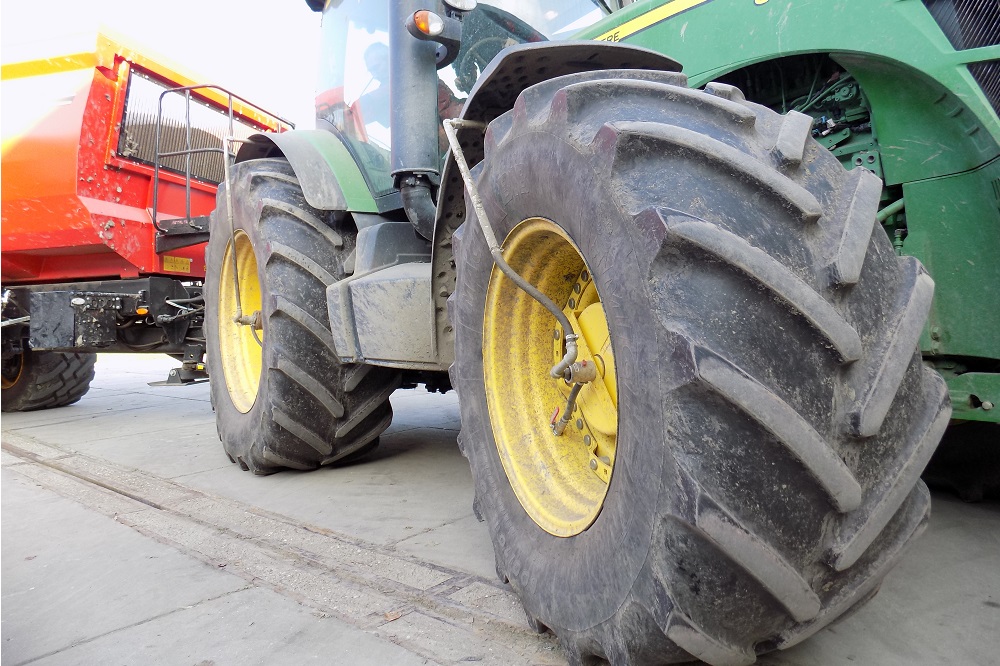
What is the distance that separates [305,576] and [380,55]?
2.08m

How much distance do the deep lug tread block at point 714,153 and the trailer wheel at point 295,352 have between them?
6.36 feet

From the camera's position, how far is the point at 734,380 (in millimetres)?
1061

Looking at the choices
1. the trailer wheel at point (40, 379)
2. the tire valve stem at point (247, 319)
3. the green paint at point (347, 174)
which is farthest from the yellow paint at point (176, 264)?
the green paint at point (347, 174)

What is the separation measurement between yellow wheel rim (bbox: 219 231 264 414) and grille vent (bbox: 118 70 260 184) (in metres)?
1.93

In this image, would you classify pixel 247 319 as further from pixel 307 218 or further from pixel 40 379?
pixel 40 379

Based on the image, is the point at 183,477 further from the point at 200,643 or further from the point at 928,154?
the point at 928,154

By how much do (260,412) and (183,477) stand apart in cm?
59

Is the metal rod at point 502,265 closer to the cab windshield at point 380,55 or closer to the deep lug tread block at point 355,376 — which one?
the cab windshield at point 380,55

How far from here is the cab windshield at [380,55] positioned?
274 cm

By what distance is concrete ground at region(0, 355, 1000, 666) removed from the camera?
1567 millimetres

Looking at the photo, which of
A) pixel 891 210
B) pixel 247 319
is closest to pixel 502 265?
pixel 891 210

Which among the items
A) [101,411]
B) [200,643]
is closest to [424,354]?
[200,643]

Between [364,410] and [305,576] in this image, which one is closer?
[305,576]

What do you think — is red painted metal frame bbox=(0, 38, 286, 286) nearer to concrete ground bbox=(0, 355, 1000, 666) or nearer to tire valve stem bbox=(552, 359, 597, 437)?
concrete ground bbox=(0, 355, 1000, 666)
